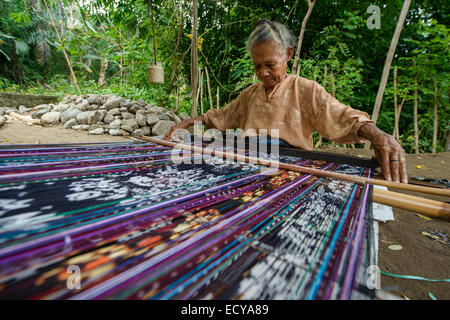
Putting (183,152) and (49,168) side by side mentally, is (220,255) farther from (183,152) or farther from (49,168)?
(183,152)

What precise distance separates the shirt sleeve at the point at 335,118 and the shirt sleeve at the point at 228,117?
61 cm

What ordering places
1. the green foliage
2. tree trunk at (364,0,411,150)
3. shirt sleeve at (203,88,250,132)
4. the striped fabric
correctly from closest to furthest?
the striped fabric → shirt sleeve at (203,88,250,132) → tree trunk at (364,0,411,150) → the green foliage

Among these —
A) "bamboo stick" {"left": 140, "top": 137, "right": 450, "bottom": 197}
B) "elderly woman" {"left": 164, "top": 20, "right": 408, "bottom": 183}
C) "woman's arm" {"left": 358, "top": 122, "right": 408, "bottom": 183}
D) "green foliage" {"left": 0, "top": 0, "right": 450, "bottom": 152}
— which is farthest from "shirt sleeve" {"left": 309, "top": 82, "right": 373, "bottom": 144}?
"green foliage" {"left": 0, "top": 0, "right": 450, "bottom": 152}

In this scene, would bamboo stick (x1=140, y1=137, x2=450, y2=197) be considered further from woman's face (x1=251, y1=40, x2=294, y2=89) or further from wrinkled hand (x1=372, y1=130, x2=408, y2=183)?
woman's face (x1=251, y1=40, x2=294, y2=89)

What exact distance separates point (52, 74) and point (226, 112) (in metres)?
17.1

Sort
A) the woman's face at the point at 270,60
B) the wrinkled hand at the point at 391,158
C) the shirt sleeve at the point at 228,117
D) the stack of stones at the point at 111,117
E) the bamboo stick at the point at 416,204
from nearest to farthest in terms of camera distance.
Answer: the bamboo stick at the point at 416,204 < the wrinkled hand at the point at 391,158 < the woman's face at the point at 270,60 < the shirt sleeve at the point at 228,117 < the stack of stones at the point at 111,117

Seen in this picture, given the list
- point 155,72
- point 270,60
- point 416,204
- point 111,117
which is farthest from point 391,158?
point 111,117

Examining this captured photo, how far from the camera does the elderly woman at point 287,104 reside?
1228 mm

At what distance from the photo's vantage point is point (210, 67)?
4.24 m

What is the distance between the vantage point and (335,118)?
4.17 feet

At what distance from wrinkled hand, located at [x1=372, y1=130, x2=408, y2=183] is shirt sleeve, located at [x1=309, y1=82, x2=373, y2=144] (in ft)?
0.67

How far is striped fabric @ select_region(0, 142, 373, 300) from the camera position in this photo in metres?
0.31

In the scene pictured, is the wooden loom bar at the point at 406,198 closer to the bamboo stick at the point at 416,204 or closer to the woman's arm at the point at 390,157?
the bamboo stick at the point at 416,204

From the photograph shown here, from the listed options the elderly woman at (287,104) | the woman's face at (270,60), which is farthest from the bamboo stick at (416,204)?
the woman's face at (270,60)
